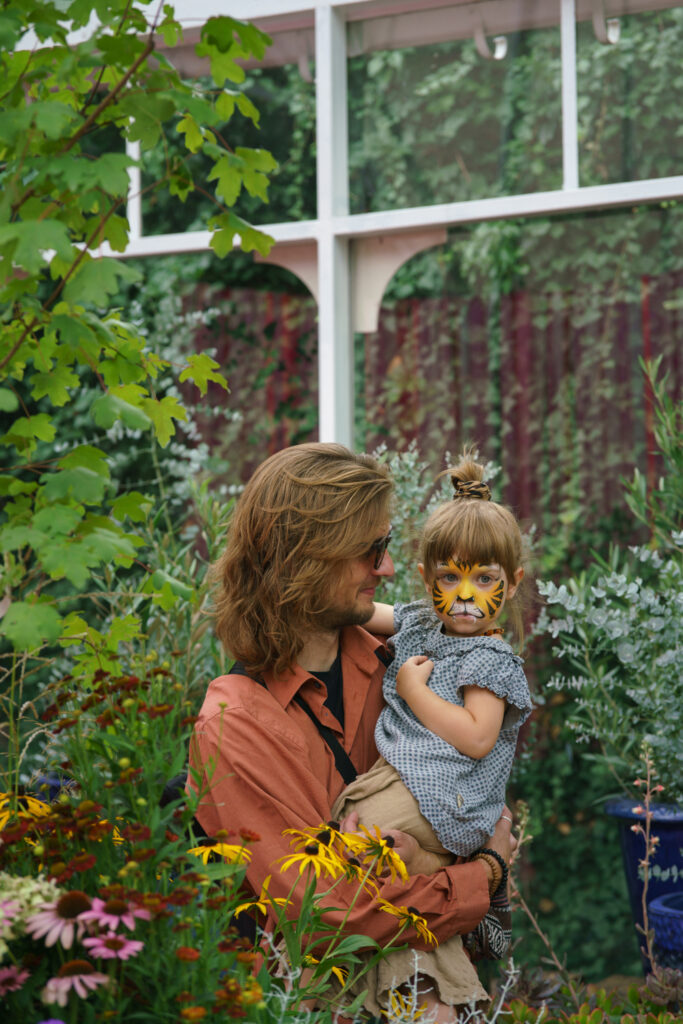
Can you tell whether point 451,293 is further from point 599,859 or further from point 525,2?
point 599,859

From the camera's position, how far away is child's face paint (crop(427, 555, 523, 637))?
7.82 feet

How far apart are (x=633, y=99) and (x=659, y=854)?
266 centimetres

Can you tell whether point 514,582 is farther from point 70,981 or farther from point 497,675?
point 70,981

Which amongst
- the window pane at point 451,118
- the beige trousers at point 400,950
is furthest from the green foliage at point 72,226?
the window pane at point 451,118

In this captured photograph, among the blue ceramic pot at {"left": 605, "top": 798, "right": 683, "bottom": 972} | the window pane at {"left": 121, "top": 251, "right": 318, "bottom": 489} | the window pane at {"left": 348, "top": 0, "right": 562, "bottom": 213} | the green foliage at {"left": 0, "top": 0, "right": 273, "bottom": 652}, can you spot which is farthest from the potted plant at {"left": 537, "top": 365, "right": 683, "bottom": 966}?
the green foliage at {"left": 0, "top": 0, "right": 273, "bottom": 652}

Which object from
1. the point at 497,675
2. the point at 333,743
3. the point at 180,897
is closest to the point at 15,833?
the point at 180,897

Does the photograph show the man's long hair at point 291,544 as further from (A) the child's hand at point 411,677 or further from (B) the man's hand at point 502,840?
(B) the man's hand at point 502,840

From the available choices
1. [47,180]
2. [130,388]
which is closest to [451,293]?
[130,388]

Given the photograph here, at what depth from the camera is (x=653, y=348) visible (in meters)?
4.03

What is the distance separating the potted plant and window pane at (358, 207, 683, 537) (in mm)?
154

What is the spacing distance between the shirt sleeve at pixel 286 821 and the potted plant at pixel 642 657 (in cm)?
122

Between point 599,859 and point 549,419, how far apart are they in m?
1.68

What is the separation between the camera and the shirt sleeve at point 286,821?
200 cm

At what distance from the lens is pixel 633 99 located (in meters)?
3.96
